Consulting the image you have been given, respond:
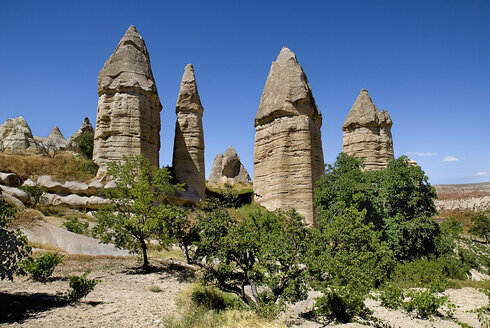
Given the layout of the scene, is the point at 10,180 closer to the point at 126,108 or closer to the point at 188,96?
the point at 126,108

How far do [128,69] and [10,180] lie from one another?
798cm

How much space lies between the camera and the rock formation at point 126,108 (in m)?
17.3

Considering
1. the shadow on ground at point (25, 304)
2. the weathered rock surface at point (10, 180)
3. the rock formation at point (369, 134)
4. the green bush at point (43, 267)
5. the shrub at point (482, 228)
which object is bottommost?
the shrub at point (482, 228)

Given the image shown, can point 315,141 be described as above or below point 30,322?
above

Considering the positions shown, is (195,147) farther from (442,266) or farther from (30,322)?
(30,322)

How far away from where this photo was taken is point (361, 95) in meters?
24.2

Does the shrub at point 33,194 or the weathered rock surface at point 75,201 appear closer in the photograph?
the shrub at point 33,194

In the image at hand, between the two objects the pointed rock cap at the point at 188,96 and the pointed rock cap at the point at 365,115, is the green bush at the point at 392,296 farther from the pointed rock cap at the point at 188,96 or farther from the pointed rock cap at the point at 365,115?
the pointed rock cap at the point at 365,115

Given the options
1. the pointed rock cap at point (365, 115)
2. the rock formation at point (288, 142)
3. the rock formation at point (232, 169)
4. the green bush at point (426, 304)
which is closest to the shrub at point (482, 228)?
the pointed rock cap at point (365, 115)

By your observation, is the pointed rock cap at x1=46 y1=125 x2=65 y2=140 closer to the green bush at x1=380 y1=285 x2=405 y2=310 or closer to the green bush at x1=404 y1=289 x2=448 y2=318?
the green bush at x1=380 y1=285 x2=405 y2=310

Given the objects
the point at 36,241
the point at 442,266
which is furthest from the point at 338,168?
the point at 36,241

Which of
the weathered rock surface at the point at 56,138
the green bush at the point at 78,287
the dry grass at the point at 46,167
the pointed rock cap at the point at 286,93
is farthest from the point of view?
the weathered rock surface at the point at 56,138

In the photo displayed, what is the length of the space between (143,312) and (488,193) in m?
47.3

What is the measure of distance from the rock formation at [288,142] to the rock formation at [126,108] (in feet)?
20.4
